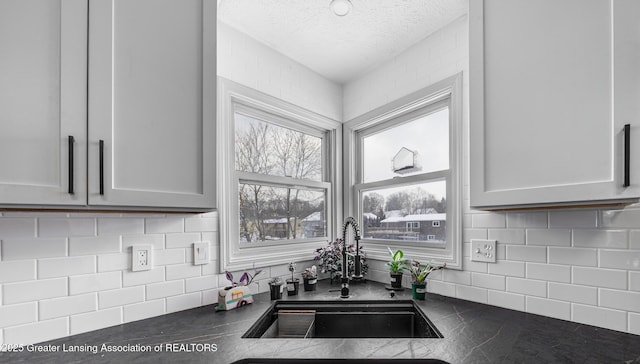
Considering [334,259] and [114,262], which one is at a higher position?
[114,262]

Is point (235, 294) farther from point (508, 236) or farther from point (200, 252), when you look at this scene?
point (508, 236)

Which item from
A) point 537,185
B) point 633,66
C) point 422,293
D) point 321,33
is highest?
point 321,33

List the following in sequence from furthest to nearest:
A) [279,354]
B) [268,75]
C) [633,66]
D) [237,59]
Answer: [268,75]
[237,59]
[279,354]
[633,66]

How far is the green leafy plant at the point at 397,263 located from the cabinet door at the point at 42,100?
5.26ft

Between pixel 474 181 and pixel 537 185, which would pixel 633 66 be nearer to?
pixel 537 185

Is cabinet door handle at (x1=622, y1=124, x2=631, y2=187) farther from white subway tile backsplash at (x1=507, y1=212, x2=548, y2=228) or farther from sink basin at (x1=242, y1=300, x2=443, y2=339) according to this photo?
sink basin at (x1=242, y1=300, x2=443, y2=339)

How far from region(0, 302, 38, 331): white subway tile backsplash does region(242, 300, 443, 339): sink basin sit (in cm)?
94

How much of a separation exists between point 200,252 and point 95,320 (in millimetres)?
497

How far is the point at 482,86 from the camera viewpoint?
128 centimetres

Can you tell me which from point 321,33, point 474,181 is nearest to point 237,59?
point 321,33

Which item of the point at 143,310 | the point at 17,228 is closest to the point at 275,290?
the point at 143,310

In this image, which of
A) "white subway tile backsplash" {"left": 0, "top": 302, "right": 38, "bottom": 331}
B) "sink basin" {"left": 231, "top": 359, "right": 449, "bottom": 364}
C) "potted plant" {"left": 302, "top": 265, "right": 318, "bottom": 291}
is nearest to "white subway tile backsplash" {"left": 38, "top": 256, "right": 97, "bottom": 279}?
"white subway tile backsplash" {"left": 0, "top": 302, "right": 38, "bottom": 331}

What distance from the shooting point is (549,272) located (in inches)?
53.4

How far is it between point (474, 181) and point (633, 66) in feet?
1.95
